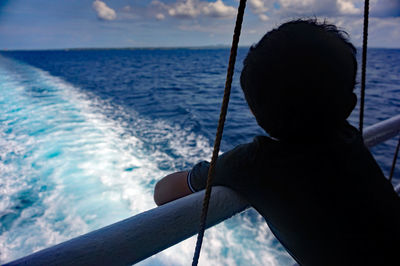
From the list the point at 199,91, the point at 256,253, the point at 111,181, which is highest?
the point at 199,91

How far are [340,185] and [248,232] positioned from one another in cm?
284

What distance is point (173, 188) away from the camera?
88 cm

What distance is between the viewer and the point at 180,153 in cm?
540

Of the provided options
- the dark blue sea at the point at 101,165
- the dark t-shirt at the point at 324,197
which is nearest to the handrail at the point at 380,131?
the dark t-shirt at the point at 324,197

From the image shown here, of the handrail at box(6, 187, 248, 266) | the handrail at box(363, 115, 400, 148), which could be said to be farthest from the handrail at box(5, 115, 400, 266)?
the handrail at box(363, 115, 400, 148)

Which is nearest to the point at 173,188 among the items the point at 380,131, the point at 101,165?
the point at 380,131

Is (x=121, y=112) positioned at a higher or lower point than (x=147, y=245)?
lower

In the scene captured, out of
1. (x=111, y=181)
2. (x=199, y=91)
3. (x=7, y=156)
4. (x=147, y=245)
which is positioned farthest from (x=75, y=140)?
(x=199, y=91)

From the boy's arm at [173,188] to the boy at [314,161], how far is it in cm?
26

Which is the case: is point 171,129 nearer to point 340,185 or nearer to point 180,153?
point 180,153

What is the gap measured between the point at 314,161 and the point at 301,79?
187 millimetres

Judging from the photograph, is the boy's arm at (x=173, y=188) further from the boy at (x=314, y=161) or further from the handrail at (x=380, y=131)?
the handrail at (x=380, y=131)

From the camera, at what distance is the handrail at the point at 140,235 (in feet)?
1.55

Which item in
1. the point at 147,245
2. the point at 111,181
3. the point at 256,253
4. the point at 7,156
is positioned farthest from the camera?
the point at 7,156
